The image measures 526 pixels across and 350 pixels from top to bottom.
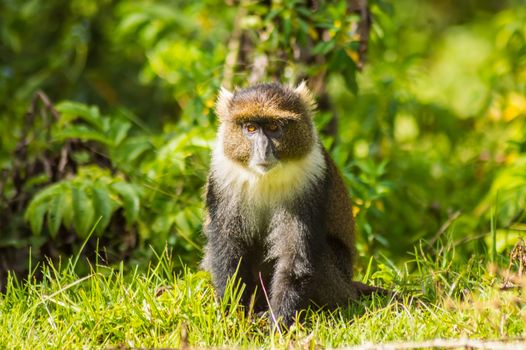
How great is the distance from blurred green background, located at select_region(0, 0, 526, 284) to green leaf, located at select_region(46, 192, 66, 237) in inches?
0.6

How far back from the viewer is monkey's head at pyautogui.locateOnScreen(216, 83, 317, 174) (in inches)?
194

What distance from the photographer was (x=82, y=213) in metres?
5.86

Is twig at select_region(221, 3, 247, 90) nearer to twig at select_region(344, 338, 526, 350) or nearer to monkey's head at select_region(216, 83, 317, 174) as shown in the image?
monkey's head at select_region(216, 83, 317, 174)

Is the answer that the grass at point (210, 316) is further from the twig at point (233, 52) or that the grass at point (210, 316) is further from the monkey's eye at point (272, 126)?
the twig at point (233, 52)

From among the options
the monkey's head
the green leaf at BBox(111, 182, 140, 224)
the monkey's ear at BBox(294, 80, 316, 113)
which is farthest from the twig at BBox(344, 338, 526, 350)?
the green leaf at BBox(111, 182, 140, 224)

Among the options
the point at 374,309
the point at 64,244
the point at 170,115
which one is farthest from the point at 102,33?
the point at 374,309

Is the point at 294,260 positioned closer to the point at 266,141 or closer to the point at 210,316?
the point at 210,316

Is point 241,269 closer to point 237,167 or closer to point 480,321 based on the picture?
point 237,167

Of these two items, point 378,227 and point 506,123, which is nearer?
point 378,227

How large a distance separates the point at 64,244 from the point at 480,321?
3423 millimetres

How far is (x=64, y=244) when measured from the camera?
6434mm

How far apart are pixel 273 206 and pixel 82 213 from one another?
5.18ft

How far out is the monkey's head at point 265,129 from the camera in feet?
16.2

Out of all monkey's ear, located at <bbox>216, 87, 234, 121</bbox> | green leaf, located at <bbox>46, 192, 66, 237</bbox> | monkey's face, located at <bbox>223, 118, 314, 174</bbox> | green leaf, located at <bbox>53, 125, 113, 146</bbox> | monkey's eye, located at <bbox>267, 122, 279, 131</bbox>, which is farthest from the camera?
green leaf, located at <bbox>53, 125, 113, 146</bbox>
